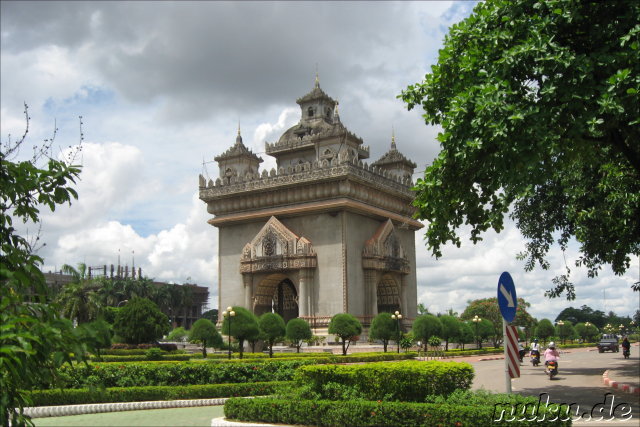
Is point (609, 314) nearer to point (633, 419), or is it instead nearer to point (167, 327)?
point (167, 327)

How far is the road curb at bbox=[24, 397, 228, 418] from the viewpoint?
13922 mm

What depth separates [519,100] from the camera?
1075cm

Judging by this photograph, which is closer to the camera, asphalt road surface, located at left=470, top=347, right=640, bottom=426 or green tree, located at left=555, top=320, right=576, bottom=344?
asphalt road surface, located at left=470, top=347, right=640, bottom=426

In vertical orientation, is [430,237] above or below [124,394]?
above

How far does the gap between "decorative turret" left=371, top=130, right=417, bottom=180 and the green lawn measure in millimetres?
37385

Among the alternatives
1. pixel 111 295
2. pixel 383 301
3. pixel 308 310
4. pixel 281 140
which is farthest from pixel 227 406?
pixel 111 295

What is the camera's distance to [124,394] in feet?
51.1

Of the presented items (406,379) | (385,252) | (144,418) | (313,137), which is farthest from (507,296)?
(313,137)

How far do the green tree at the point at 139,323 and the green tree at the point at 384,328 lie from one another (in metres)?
11.6

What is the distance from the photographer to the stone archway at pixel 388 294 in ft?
153

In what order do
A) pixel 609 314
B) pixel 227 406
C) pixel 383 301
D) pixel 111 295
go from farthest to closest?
pixel 609 314 → pixel 111 295 → pixel 383 301 → pixel 227 406

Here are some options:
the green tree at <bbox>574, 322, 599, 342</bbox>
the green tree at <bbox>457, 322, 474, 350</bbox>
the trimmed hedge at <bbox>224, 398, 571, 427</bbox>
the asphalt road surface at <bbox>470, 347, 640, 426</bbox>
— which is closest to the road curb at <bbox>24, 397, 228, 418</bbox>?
the trimmed hedge at <bbox>224, 398, 571, 427</bbox>

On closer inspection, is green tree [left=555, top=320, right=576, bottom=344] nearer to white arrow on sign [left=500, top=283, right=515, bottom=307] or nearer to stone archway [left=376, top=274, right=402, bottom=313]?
stone archway [left=376, top=274, right=402, bottom=313]

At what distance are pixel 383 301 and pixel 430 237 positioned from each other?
3518cm
